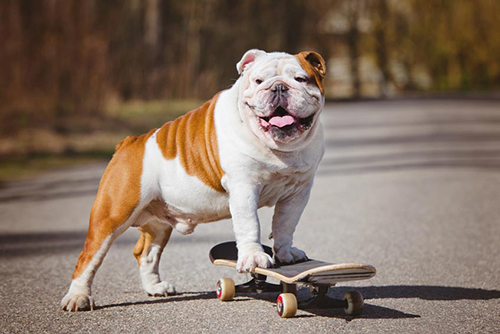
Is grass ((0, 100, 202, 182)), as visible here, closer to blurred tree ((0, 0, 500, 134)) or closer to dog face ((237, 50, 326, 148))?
blurred tree ((0, 0, 500, 134))

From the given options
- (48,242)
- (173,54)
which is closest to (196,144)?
(48,242)

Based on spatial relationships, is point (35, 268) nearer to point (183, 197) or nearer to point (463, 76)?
point (183, 197)

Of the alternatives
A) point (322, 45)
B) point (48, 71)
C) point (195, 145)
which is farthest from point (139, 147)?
point (322, 45)

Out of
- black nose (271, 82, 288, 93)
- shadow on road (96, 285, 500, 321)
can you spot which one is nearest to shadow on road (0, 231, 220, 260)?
shadow on road (96, 285, 500, 321)

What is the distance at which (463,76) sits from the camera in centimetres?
4231

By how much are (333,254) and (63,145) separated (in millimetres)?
9341

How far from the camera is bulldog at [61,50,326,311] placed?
12.3 ft

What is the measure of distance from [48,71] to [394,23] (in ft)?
105

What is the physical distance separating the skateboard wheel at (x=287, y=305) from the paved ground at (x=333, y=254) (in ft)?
0.18

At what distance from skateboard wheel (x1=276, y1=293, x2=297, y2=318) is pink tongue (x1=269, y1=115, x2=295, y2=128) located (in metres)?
0.92

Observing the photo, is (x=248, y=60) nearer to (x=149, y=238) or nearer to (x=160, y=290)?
(x=149, y=238)

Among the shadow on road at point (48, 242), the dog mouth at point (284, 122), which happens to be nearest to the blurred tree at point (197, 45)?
the shadow on road at point (48, 242)

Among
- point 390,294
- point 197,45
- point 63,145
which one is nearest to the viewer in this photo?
point 390,294

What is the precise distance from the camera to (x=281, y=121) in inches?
146
